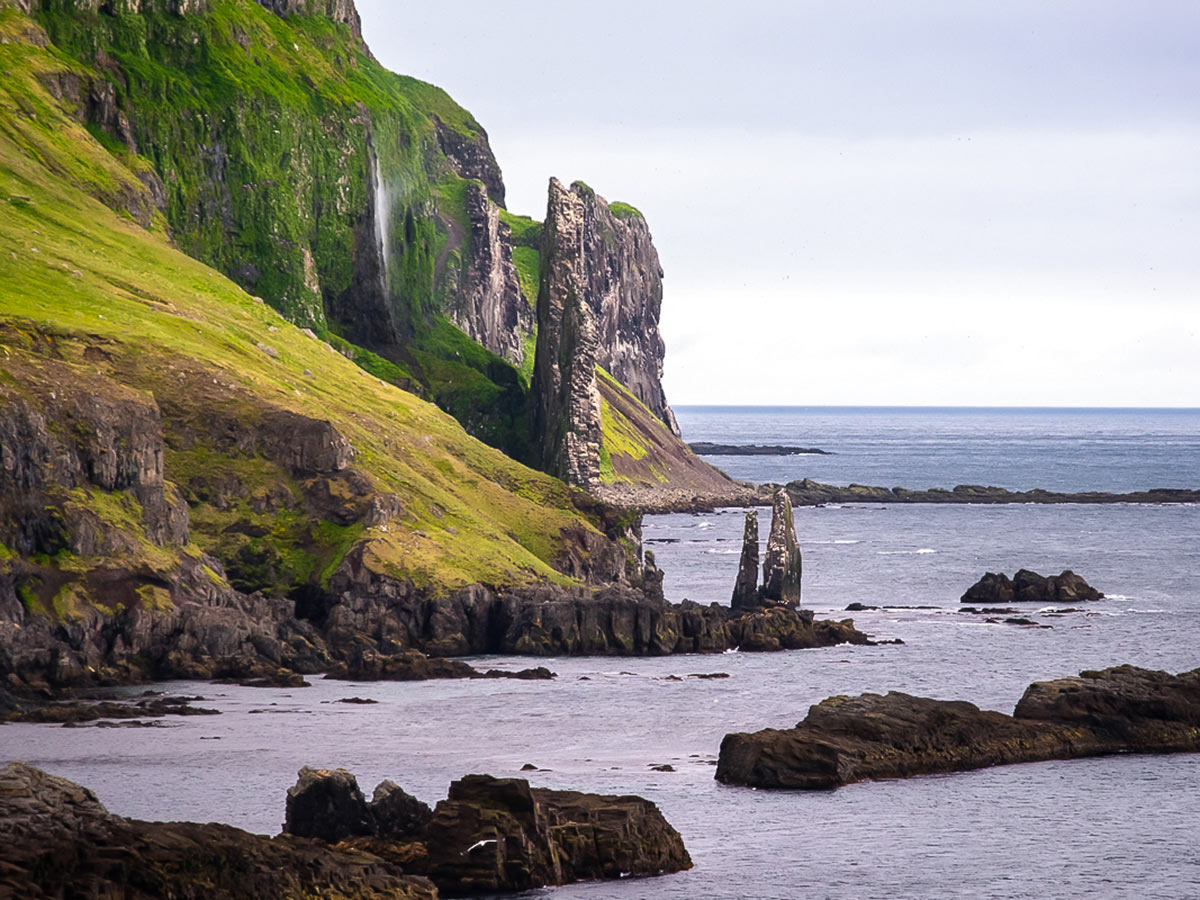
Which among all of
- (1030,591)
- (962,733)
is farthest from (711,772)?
(1030,591)

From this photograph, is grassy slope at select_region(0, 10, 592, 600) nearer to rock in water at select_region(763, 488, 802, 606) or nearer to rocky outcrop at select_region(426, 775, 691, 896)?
rock in water at select_region(763, 488, 802, 606)

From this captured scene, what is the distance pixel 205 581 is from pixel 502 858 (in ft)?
234

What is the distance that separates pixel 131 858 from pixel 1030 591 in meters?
150

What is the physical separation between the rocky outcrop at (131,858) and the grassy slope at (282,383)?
88.0m

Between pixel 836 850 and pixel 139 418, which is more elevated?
pixel 139 418

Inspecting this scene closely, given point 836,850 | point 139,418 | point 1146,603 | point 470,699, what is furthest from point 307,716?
point 1146,603

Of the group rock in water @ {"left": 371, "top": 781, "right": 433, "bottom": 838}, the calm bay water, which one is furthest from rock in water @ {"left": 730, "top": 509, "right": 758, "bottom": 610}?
rock in water @ {"left": 371, "top": 781, "right": 433, "bottom": 838}

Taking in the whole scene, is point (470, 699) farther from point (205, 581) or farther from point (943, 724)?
point (943, 724)

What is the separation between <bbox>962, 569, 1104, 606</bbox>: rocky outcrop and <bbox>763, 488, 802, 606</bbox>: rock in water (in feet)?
95.5

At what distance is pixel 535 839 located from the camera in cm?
7106

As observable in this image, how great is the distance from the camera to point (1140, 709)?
103500mm

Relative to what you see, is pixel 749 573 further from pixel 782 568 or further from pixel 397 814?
pixel 397 814

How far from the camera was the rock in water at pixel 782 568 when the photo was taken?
168750 millimetres

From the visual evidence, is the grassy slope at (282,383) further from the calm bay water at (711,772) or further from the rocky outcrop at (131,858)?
the rocky outcrop at (131,858)
